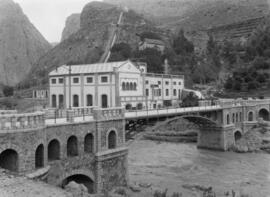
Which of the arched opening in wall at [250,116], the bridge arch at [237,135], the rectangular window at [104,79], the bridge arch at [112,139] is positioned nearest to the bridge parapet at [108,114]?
the bridge arch at [112,139]

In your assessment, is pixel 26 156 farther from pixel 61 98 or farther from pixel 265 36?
pixel 265 36

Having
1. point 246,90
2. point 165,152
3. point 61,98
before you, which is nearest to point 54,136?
point 165,152

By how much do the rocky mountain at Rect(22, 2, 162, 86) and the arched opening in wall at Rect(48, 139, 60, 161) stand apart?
8311cm

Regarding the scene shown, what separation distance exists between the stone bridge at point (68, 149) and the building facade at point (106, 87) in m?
22.5

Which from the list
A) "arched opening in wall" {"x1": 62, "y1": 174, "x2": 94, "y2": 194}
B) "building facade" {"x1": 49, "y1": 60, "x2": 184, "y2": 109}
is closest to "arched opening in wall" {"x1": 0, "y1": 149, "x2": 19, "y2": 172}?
"arched opening in wall" {"x1": 62, "y1": 174, "x2": 94, "y2": 194}

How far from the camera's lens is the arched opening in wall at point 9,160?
68.3 feet

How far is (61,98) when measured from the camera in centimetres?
5703

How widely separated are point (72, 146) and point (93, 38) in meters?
105

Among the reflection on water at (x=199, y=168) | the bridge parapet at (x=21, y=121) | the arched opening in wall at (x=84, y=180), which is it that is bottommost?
the reflection on water at (x=199, y=168)

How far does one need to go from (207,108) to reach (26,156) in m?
32.4

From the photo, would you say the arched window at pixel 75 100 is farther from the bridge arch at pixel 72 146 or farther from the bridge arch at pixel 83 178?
the bridge arch at pixel 72 146

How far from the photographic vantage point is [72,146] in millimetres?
Answer: 25797

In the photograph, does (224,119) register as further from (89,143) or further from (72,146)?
(72,146)

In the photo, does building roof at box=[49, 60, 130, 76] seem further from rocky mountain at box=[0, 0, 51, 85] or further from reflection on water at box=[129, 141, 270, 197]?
rocky mountain at box=[0, 0, 51, 85]
